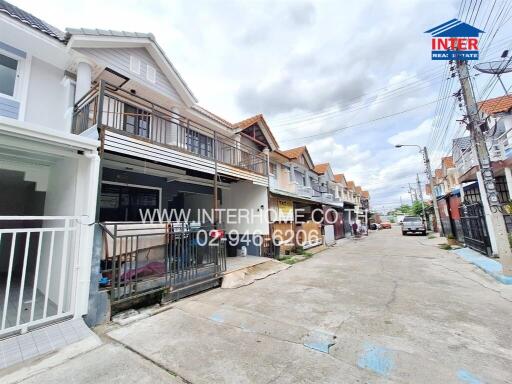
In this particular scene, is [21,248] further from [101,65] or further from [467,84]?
[467,84]

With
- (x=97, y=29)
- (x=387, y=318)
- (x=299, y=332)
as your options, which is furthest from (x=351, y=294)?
(x=97, y=29)

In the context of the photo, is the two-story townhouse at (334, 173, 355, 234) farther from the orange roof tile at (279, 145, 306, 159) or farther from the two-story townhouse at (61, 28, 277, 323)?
the two-story townhouse at (61, 28, 277, 323)

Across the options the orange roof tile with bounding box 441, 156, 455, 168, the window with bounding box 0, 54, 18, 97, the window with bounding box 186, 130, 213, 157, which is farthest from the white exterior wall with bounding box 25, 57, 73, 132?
the orange roof tile with bounding box 441, 156, 455, 168

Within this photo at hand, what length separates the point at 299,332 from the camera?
364cm

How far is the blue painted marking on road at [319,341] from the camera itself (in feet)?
10.5

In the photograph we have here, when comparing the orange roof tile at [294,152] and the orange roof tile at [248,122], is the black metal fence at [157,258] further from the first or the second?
the orange roof tile at [294,152]

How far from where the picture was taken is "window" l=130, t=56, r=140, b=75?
7.43 meters

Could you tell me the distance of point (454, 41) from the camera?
7559 millimetres

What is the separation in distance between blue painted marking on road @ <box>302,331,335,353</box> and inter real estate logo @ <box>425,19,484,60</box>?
9.26 metres

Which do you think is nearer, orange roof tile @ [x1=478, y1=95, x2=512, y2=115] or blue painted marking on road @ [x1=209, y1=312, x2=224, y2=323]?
blue painted marking on road @ [x1=209, y1=312, x2=224, y2=323]

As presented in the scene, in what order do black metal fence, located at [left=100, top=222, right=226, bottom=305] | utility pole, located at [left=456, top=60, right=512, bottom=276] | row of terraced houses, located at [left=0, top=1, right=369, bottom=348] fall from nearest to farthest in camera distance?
row of terraced houses, located at [left=0, top=1, right=369, bottom=348], black metal fence, located at [left=100, top=222, right=226, bottom=305], utility pole, located at [left=456, top=60, right=512, bottom=276]

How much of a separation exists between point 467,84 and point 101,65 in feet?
36.7

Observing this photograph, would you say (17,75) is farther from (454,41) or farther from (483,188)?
(483,188)

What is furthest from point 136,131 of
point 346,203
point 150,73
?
point 346,203
